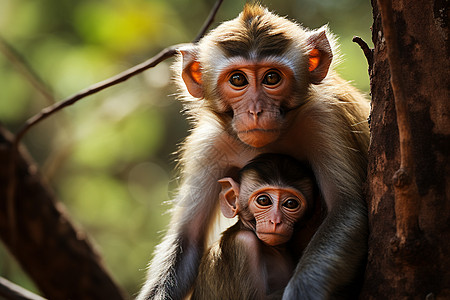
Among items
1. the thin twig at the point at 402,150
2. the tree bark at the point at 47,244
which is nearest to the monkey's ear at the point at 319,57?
the thin twig at the point at 402,150

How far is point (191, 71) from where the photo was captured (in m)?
4.68

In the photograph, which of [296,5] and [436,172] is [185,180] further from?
[296,5]

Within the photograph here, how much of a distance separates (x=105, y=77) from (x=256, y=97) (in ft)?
19.3

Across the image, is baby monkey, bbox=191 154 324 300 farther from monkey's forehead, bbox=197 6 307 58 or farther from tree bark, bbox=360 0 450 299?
tree bark, bbox=360 0 450 299

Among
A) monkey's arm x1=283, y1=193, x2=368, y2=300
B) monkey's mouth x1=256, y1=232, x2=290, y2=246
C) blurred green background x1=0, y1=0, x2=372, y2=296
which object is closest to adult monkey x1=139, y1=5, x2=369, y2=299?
monkey's arm x1=283, y1=193, x2=368, y2=300

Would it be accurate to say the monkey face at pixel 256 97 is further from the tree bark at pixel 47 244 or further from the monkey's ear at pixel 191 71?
the tree bark at pixel 47 244

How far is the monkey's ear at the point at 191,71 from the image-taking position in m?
4.63

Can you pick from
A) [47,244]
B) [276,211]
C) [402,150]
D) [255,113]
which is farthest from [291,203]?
[47,244]

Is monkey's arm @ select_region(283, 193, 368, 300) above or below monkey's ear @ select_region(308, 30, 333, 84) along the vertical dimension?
below

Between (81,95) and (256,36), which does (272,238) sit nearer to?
(256,36)

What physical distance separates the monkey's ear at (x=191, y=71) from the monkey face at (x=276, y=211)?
3.19 feet

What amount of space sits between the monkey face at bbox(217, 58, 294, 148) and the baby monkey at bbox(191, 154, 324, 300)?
348 millimetres

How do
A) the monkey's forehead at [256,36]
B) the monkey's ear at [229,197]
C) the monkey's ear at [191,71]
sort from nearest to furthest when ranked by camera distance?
the monkey's forehead at [256,36], the monkey's ear at [229,197], the monkey's ear at [191,71]

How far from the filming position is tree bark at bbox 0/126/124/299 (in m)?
6.05
